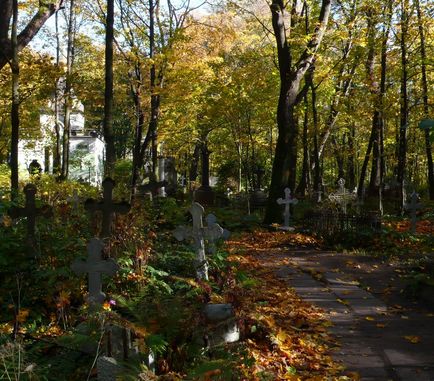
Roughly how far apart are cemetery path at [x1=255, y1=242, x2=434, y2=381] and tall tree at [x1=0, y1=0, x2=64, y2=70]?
7.22 m

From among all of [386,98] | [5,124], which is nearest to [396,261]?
[386,98]

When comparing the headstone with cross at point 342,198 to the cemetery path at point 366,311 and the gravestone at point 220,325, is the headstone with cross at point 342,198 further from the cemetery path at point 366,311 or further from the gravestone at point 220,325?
the gravestone at point 220,325

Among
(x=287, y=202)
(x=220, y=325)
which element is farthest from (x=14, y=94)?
(x=220, y=325)

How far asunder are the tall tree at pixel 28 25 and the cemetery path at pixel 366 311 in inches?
284

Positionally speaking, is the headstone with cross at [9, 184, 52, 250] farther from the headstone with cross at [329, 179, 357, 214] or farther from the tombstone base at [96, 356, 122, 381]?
the headstone with cross at [329, 179, 357, 214]

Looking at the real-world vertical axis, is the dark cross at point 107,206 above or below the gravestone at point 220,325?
above

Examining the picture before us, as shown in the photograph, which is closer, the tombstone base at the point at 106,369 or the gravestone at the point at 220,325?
the tombstone base at the point at 106,369

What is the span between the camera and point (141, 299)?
5586 mm

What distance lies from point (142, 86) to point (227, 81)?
5.65 m

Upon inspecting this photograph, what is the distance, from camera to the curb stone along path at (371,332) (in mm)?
4531

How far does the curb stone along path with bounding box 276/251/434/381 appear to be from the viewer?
4.53 meters

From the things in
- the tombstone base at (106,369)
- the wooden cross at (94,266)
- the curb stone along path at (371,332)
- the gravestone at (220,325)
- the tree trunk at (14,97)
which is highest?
the tree trunk at (14,97)

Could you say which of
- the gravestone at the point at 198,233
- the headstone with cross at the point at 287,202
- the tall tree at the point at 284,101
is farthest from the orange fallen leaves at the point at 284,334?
the tall tree at the point at 284,101

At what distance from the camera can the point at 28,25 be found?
11.7 meters
